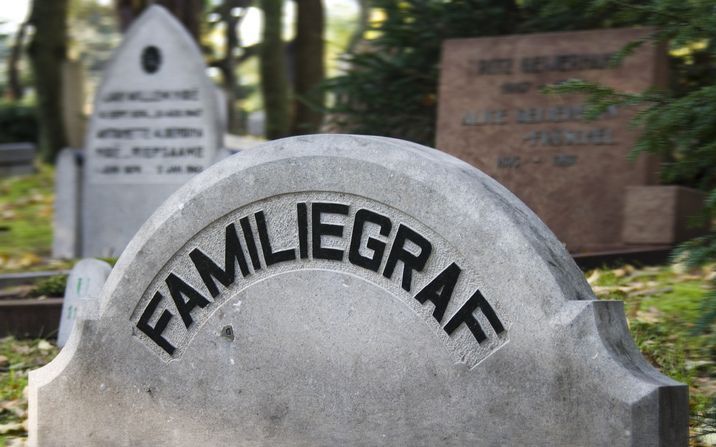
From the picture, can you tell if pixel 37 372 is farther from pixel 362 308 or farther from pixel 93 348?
pixel 362 308

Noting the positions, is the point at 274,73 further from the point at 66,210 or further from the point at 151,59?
the point at 66,210

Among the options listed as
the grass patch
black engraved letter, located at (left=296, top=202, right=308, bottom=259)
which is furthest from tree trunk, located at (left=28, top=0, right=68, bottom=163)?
black engraved letter, located at (left=296, top=202, right=308, bottom=259)

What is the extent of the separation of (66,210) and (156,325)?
20.9ft

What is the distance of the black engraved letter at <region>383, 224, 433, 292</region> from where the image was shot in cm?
370

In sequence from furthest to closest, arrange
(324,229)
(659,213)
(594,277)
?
(659,213) < (594,277) < (324,229)

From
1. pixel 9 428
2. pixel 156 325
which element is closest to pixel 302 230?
pixel 156 325

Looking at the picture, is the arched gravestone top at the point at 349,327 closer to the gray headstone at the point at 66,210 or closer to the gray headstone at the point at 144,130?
the gray headstone at the point at 144,130

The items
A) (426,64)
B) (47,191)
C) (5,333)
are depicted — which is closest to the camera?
(5,333)

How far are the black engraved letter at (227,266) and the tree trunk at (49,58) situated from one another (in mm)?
12093

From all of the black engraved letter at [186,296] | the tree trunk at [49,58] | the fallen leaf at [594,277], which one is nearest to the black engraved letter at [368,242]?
the black engraved letter at [186,296]

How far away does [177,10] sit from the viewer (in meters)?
13.9

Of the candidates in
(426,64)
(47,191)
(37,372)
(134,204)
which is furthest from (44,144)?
(37,372)

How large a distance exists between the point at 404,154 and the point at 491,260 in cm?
50

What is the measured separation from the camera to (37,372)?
4.21 metres
